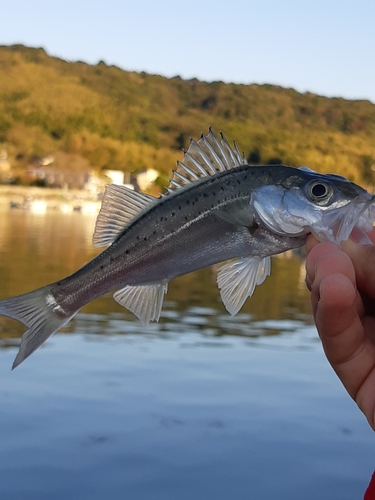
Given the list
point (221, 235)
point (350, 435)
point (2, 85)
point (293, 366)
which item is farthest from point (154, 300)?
point (2, 85)

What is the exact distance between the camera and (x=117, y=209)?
2.76 metres

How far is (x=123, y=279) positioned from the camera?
2779mm

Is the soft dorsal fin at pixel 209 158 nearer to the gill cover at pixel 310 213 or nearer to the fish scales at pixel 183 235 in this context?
the fish scales at pixel 183 235

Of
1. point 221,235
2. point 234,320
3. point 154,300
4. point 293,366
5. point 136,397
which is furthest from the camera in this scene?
point 234,320

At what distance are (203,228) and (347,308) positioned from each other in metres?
0.65

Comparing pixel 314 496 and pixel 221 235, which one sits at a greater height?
pixel 221 235

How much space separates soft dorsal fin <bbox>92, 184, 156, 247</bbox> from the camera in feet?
8.93

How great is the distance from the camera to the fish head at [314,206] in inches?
94.8

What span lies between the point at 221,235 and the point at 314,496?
528 cm

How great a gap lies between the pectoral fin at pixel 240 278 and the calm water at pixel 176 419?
4.69 metres

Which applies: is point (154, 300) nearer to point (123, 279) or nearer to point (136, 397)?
point (123, 279)

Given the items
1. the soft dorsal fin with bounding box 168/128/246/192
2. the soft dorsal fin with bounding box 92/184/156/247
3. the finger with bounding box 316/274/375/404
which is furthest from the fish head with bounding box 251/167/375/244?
the soft dorsal fin with bounding box 92/184/156/247

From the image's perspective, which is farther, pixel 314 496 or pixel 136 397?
pixel 136 397

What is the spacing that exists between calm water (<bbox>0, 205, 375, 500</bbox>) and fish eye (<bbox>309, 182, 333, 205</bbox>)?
508 cm
